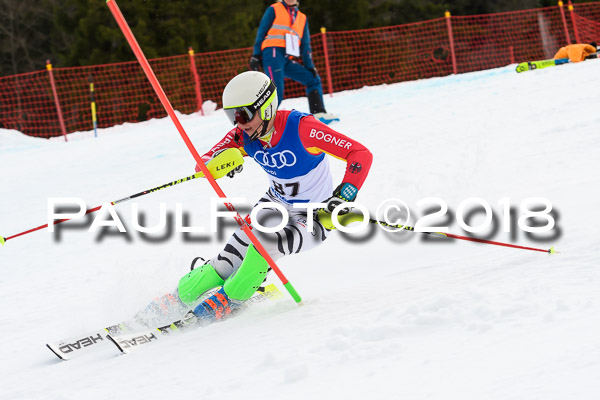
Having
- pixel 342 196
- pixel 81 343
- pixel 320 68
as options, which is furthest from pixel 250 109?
pixel 320 68

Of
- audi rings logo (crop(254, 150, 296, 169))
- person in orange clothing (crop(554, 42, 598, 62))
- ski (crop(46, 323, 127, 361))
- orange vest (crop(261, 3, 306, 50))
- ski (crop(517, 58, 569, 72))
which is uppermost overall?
orange vest (crop(261, 3, 306, 50))

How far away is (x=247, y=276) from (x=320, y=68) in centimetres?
1422

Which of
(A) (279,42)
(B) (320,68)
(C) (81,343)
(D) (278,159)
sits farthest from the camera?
(B) (320,68)

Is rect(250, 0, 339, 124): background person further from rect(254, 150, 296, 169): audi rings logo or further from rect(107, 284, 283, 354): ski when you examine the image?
rect(107, 284, 283, 354): ski

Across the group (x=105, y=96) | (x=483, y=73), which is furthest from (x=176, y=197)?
(x=105, y=96)

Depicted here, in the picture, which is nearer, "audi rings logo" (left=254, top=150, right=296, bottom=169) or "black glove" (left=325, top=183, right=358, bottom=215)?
"black glove" (left=325, top=183, right=358, bottom=215)

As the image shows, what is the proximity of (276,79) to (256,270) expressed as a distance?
4.57 meters

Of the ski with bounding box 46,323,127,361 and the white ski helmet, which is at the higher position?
the white ski helmet

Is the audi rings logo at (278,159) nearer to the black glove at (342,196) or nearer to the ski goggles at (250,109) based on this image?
the ski goggles at (250,109)

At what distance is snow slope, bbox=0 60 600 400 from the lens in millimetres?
2254
